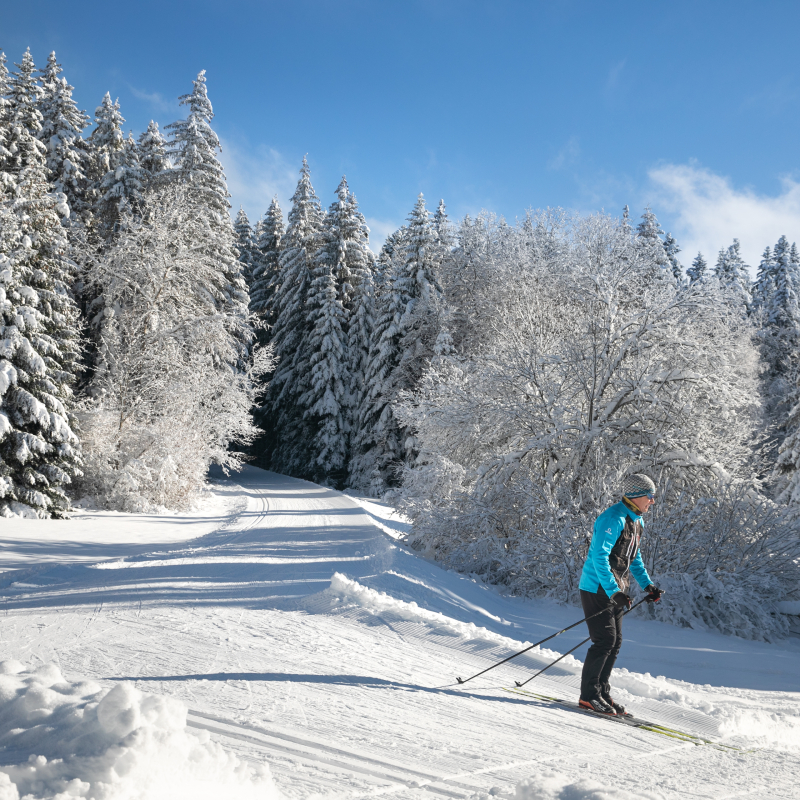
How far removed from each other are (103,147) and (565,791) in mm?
30478

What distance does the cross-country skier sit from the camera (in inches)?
167

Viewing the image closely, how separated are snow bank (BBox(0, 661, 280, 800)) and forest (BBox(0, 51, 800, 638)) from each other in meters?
6.96

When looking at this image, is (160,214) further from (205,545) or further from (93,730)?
(93,730)

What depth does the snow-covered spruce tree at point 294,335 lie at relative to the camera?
3347 centimetres

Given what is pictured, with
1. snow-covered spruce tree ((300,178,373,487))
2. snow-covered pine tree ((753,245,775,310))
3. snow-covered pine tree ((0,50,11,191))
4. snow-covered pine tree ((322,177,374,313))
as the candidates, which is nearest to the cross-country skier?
snow-covered pine tree ((0,50,11,191))

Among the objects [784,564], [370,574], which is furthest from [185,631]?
[784,564]

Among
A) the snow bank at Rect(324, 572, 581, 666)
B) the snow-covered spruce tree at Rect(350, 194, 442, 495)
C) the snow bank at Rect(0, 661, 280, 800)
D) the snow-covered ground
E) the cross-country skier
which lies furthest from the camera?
the snow-covered spruce tree at Rect(350, 194, 442, 495)

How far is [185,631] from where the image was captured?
5078 millimetres

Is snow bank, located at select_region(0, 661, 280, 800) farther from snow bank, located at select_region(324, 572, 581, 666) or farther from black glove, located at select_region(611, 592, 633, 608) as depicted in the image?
snow bank, located at select_region(324, 572, 581, 666)

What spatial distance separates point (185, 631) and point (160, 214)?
16.7 m

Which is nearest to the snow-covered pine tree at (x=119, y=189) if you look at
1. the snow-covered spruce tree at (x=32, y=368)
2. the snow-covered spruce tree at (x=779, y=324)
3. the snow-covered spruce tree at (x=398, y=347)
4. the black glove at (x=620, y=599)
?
the snow-covered spruce tree at (x=32, y=368)

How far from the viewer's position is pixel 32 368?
12.8m

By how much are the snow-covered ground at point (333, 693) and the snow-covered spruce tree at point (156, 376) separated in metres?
6.96

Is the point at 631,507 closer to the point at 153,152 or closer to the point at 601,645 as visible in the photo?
the point at 601,645
